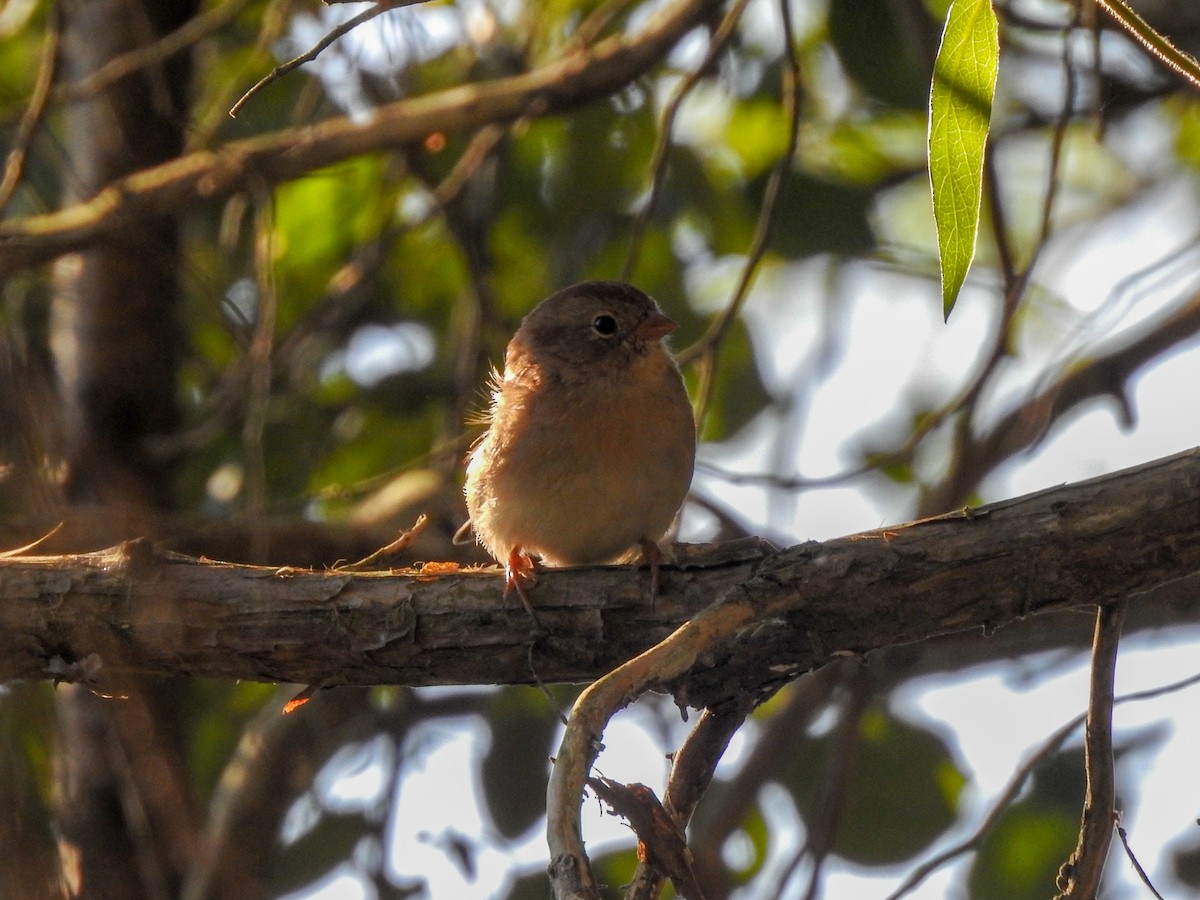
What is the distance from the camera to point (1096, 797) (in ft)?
9.97

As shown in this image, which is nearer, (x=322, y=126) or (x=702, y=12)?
(x=702, y=12)

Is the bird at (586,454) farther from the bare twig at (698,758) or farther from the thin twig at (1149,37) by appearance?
the thin twig at (1149,37)

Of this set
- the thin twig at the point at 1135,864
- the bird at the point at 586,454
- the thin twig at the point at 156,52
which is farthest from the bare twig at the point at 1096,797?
the thin twig at the point at 156,52

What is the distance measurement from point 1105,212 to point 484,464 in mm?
3486

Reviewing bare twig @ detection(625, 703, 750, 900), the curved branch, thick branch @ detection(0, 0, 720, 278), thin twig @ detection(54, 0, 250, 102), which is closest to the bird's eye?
thick branch @ detection(0, 0, 720, 278)

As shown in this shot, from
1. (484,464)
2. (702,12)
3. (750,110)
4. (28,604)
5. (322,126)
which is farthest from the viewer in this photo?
(750,110)

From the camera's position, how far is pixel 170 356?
280 inches

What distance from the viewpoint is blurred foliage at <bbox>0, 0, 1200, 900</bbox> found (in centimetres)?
571

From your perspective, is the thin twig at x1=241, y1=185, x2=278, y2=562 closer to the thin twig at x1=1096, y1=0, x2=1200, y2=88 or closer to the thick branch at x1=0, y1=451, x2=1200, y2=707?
the thick branch at x1=0, y1=451, x2=1200, y2=707

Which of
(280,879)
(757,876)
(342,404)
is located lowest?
(757,876)

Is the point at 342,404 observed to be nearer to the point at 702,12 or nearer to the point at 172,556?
the point at 702,12

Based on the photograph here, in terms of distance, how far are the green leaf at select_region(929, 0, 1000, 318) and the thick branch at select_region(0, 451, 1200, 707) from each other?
82 centimetres

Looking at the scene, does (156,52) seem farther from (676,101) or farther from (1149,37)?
(1149,37)

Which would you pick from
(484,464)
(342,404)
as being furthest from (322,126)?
(484,464)
